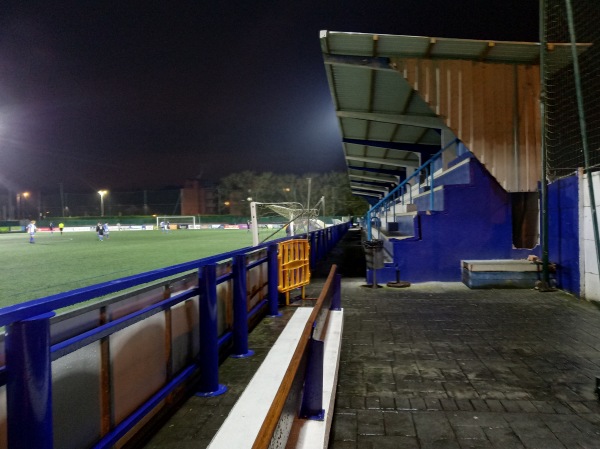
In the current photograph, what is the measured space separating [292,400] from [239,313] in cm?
330

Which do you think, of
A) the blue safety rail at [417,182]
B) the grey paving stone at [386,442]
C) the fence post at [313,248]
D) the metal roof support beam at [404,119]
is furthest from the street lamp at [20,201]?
the grey paving stone at [386,442]

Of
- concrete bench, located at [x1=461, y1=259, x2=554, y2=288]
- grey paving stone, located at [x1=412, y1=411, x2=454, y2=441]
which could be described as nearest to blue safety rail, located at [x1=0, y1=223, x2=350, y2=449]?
grey paving stone, located at [x1=412, y1=411, x2=454, y2=441]

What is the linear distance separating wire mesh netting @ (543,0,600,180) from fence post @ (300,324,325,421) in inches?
329

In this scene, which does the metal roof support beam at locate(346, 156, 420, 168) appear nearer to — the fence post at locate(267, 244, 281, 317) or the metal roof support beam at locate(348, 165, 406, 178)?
the metal roof support beam at locate(348, 165, 406, 178)

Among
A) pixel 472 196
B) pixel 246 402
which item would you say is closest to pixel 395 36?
pixel 472 196

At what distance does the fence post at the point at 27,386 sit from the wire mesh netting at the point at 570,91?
32.0 feet

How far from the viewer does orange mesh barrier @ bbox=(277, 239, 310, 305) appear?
779cm

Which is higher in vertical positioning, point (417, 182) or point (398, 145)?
point (398, 145)

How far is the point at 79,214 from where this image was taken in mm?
100438

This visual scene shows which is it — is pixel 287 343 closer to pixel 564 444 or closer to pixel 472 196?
pixel 564 444

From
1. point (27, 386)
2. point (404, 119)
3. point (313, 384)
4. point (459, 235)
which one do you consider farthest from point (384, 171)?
point (27, 386)

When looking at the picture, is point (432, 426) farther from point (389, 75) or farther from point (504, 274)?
point (389, 75)

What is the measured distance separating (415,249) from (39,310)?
31.0ft

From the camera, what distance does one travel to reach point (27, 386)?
195 centimetres
